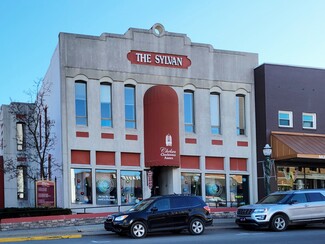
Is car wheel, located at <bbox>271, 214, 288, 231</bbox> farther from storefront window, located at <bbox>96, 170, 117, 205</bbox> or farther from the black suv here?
storefront window, located at <bbox>96, 170, 117, 205</bbox>

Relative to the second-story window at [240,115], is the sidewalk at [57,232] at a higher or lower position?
lower

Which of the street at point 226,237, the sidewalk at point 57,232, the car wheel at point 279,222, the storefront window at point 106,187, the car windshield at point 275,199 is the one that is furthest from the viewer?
the storefront window at point 106,187

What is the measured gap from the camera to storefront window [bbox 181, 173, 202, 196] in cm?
2697

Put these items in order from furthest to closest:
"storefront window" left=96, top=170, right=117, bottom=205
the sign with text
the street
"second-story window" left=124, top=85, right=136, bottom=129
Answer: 1. "second-story window" left=124, top=85, right=136, bottom=129
2. "storefront window" left=96, top=170, right=117, bottom=205
3. the sign with text
4. the street

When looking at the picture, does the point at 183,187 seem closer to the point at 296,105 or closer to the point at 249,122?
the point at 249,122

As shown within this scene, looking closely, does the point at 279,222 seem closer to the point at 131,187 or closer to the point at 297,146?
the point at 297,146

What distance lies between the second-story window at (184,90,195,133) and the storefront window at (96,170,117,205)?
495 cm

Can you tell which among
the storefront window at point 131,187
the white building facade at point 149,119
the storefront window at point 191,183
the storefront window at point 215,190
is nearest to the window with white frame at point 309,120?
the white building facade at point 149,119

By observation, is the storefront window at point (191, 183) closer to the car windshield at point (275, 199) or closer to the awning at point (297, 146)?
the awning at point (297, 146)

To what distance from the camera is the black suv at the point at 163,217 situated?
17.7 metres

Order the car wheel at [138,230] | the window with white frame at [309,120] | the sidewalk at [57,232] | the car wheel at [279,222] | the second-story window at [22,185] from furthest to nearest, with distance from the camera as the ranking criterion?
the second-story window at [22,185] → the window with white frame at [309,120] → the car wheel at [279,222] → the sidewalk at [57,232] → the car wheel at [138,230]

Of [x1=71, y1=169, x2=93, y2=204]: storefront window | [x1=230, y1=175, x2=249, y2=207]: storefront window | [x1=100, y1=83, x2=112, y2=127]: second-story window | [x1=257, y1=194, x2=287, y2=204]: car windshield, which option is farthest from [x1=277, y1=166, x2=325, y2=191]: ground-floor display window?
A: [x1=71, y1=169, x2=93, y2=204]: storefront window

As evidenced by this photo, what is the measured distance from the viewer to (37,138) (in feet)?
105

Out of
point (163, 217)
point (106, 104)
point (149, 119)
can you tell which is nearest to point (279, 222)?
point (163, 217)
